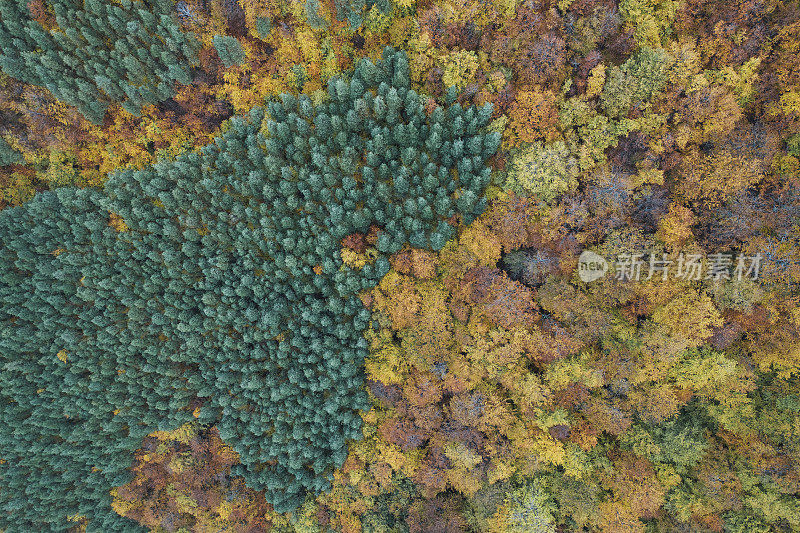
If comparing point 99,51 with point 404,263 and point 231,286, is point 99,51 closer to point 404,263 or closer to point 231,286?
point 231,286

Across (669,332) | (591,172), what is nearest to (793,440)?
(669,332)

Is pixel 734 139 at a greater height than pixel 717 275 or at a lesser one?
greater

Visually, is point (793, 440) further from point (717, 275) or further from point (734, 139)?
point (734, 139)

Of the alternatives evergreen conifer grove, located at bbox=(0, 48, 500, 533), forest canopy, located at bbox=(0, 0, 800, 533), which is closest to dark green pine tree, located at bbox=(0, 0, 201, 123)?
forest canopy, located at bbox=(0, 0, 800, 533)

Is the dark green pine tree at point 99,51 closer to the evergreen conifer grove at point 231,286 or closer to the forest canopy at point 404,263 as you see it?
the forest canopy at point 404,263

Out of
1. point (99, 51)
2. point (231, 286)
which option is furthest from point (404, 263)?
point (99, 51)

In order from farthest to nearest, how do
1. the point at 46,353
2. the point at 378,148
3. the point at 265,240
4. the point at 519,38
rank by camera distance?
1. the point at 46,353
2. the point at 265,240
3. the point at 378,148
4. the point at 519,38

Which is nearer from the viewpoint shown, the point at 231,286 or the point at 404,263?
the point at 404,263

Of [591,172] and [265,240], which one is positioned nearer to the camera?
[591,172]

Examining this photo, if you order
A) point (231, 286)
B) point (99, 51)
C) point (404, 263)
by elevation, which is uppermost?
point (99, 51)
